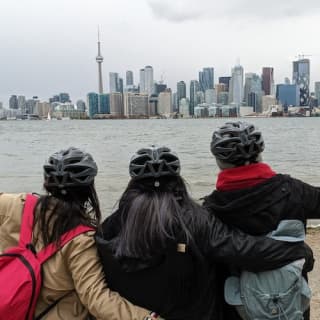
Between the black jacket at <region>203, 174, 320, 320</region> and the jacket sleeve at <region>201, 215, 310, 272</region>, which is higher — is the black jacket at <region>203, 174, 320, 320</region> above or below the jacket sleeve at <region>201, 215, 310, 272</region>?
above

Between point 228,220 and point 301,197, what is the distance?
0.34 m

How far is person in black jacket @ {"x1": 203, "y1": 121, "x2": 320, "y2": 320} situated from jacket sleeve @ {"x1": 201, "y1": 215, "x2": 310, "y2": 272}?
0.24 feet

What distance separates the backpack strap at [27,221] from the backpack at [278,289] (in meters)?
0.97

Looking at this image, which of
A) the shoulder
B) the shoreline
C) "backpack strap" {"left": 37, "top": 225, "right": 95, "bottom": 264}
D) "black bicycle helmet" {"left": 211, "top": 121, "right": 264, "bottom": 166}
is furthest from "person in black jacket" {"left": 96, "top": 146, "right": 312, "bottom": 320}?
the shoreline

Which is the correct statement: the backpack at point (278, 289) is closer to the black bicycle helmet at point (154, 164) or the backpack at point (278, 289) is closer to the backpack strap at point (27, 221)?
the black bicycle helmet at point (154, 164)

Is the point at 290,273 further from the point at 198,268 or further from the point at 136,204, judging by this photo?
the point at 136,204

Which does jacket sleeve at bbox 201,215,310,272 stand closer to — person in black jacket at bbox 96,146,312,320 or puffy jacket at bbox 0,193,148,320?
person in black jacket at bbox 96,146,312,320

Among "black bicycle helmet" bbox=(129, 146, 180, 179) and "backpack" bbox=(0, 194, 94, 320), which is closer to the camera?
"backpack" bbox=(0, 194, 94, 320)

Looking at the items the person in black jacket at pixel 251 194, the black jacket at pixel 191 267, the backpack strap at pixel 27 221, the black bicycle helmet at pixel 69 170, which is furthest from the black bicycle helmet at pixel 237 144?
the backpack strap at pixel 27 221

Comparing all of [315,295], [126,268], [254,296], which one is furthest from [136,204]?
[315,295]

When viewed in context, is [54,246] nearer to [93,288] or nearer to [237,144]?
[93,288]

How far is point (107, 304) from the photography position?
2240 mm

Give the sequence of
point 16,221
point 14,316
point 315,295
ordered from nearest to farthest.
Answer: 1. point 14,316
2. point 16,221
3. point 315,295

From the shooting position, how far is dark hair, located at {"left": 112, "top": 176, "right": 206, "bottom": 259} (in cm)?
219
